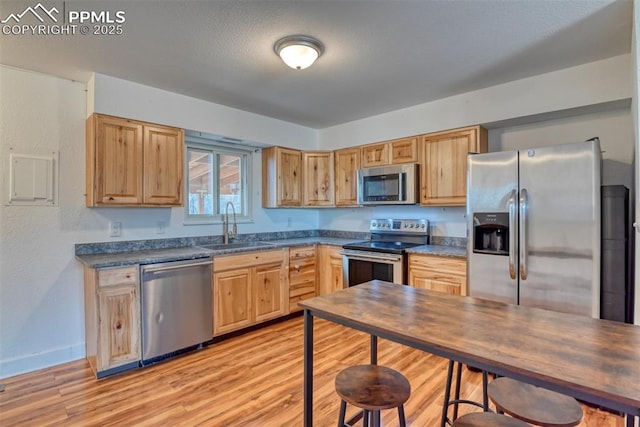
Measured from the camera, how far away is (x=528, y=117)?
2.85 m

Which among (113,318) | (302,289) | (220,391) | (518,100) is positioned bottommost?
(220,391)

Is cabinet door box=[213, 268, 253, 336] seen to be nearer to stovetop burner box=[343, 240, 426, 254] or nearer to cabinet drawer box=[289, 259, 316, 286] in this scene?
cabinet drawer box=[289, 259, 316, 286]

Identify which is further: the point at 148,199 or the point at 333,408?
the point at 148,199

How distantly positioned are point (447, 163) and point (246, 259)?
2318 mm

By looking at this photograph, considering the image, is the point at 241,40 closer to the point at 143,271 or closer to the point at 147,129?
the point at 147,129

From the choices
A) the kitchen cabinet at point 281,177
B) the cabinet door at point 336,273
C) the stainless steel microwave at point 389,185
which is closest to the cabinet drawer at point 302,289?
the cabinet door at point 336,273

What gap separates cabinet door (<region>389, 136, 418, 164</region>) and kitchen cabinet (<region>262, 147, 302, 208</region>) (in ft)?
4.20

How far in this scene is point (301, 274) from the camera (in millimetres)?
3834

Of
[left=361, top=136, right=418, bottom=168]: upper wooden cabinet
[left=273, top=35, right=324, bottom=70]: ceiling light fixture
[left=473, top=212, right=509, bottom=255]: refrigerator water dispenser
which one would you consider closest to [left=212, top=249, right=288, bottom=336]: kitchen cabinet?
[left=361, top=136, right=418, bottom=168]: upper wooden cabinet

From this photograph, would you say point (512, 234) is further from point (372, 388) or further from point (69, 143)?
point (69, 143)

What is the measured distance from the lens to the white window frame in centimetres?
354

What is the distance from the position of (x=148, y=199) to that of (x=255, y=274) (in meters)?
1.28

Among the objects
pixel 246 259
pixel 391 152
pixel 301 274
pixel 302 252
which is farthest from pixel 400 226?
pixel 246 259

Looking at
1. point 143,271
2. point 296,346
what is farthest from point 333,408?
point 143,271
